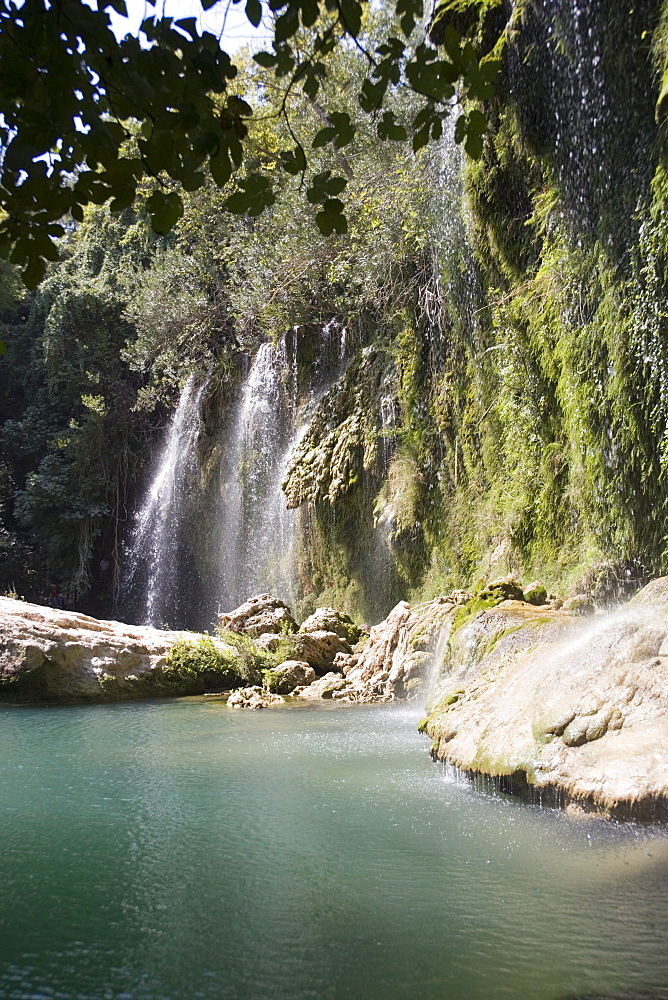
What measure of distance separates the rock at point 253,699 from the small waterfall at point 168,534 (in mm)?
8578

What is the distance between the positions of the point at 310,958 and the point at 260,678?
7.47 m

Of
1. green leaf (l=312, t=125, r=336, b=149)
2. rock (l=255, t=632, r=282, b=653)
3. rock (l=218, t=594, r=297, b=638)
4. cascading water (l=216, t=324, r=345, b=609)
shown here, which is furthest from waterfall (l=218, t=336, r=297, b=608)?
green leaf (l=312, t=125, r=336, b=149)

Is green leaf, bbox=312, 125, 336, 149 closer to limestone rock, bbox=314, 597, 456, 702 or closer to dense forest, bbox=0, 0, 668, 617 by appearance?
dense forest, bbox=0, 0, 668, 617

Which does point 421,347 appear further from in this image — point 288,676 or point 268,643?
point 288,676

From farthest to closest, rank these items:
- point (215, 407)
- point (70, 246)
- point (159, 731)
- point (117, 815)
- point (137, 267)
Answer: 1. point (70, 246)
2. point (137, 267)
3. point (215, 407)
4. point (159, 731)
5. point (117, 815)

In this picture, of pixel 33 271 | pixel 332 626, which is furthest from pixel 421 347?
pixel 33 271

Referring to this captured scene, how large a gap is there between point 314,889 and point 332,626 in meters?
7.68

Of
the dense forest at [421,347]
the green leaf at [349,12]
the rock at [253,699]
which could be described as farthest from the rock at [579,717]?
the green leaf at [349,12]

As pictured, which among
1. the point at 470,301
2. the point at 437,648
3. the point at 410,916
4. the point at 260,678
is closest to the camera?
the point at 410,916

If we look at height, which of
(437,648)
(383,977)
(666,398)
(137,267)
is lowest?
(383,977)

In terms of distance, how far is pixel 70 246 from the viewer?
85.5 feet

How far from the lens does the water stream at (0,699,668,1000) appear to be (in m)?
2.46

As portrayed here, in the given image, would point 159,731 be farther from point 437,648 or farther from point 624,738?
point 624,738

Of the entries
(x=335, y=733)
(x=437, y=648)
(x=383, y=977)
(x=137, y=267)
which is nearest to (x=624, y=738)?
(x=383, y=977)
